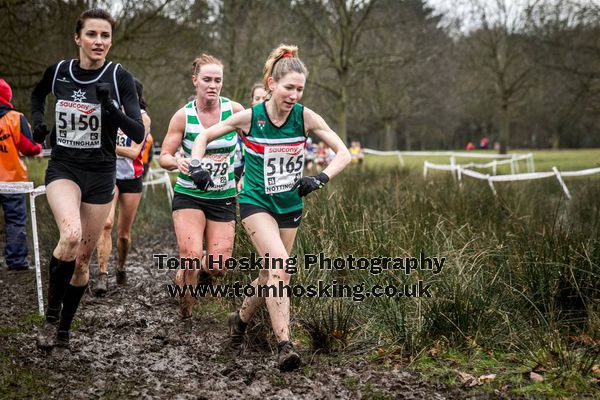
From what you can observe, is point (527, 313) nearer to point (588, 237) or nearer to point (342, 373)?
point (588, 237)

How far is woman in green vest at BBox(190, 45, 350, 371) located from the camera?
4402 mm

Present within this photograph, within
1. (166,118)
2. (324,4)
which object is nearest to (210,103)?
(324,4)

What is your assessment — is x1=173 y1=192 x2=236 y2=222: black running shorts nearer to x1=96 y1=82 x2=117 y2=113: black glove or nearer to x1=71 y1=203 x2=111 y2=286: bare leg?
x1=71 y1=203 x2=111 y2=286: bare leg

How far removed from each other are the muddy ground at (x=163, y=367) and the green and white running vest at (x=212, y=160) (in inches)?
45.2

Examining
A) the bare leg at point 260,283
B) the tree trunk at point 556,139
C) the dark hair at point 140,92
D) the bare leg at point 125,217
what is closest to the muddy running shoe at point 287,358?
the bare leg at point 260,283

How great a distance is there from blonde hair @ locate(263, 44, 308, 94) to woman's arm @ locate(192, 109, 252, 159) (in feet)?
0.94

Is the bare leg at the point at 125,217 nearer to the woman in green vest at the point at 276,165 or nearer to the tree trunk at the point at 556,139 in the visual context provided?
the woman in green vest at the point at 276,165

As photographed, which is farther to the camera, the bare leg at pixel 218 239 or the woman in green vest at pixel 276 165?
the bare leg at pixel 218 239

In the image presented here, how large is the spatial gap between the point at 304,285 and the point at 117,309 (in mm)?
1844

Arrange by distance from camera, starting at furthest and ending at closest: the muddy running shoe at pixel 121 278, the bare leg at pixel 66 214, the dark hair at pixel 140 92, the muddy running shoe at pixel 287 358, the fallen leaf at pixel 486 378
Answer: the muddy running shoe at pixel 121 278 → the dark hair at pixel 140 92 → the bare leg at pixel 66 214 → the muddy running shoe at pixel 287 358 → the fallen leaf at pixel 486 378

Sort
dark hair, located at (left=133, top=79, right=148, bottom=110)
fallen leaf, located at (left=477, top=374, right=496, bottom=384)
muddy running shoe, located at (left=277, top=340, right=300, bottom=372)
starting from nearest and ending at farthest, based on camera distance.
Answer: fallen leaf, located at (left=477, top=374, right=496, bottom=384), muddy running shoe, located at (left=277, top=340, right=300, bottom=372), dark hair, located at (left=133, top=79, right=148, bottom=110)

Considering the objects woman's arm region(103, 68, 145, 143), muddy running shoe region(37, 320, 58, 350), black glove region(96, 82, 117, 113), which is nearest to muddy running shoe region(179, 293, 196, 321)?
muddy running shoe region(37, 320, 58, 350)

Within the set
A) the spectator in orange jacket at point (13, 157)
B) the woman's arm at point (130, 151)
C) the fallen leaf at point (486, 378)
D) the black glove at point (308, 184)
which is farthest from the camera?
the spectator in orange jacket at point (13, 157)

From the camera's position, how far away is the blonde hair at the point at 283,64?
4.47m
